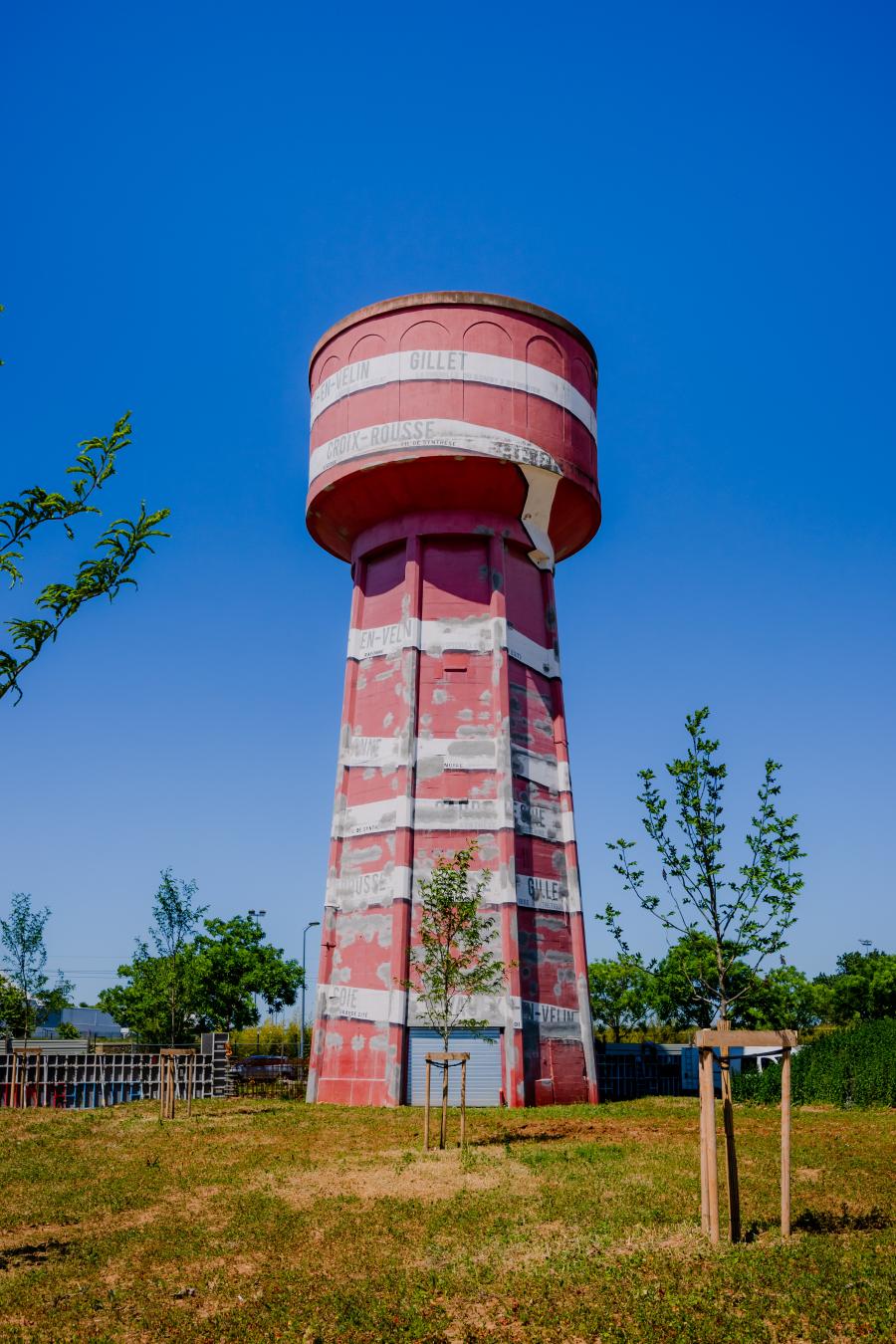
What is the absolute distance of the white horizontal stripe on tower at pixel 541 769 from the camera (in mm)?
30859

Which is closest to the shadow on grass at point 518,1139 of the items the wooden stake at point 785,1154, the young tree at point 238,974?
the wooden stake at point 785,1154

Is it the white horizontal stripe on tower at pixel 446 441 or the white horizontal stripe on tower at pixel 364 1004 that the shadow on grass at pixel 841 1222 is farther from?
the white horizontal stripe on tower at pixel 446 441

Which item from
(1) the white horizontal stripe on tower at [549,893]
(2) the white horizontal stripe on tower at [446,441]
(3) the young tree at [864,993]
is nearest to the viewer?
(1) the white horizontal stripe on tower at [549,893]

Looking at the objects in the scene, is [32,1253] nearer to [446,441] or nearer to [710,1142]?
[710,1142]

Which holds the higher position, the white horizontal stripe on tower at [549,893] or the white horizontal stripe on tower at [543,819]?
the white horizontal stripe on tower at [543,819]

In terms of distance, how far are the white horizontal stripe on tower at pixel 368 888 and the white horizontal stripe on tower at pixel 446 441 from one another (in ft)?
38.0

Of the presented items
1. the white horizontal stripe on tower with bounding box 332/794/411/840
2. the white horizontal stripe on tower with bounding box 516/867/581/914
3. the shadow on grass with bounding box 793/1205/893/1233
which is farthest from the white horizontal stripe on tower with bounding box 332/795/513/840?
the shadow on grass with bounding box 793/1205/893/1233

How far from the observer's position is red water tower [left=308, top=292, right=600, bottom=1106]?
28.7m

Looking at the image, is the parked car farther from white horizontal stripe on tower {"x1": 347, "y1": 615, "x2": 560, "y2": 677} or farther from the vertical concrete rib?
white horizontal stripe on tower {"x1": 347, "y1": 615, "x2": 560, "y2": 677}

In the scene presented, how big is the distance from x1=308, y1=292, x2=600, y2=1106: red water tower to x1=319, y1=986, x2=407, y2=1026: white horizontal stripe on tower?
7cm

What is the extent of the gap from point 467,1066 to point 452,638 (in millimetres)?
11756

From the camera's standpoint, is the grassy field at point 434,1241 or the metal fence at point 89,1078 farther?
the metal fence at point 89,1078

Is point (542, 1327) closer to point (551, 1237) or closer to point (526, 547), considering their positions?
point (551, 1237)

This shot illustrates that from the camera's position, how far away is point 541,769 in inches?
1241
